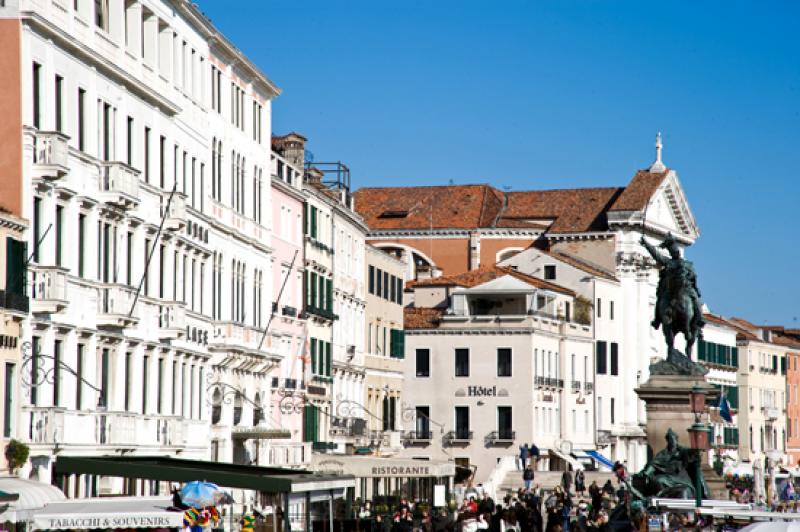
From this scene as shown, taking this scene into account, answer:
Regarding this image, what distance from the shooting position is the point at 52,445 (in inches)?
1604

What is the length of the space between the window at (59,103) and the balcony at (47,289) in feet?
10.8

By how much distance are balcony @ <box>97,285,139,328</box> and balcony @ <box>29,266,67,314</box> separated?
3.68 meters

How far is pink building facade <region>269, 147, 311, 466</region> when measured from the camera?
6706cm

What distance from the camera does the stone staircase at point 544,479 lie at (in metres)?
88.1

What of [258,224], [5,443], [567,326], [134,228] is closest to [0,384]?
[5,443]

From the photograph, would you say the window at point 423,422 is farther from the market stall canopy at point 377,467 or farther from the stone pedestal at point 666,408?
the stone pedestal at point 666,408

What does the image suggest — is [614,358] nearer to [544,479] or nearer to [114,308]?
[544,479]

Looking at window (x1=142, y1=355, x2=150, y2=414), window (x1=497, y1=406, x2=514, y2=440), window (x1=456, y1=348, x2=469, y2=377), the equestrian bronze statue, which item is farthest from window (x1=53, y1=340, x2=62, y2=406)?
window (x1=456, y1=348, x2=469, y2=377)

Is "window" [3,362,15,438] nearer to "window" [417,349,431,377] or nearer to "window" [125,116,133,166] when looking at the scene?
"window" [125,116,133,166]

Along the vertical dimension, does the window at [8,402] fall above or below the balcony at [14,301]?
below

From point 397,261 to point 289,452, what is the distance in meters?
26.8

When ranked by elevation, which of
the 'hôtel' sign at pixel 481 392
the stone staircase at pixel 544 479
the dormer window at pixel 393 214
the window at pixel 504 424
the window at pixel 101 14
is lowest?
the stone staircase at pixel 544 479

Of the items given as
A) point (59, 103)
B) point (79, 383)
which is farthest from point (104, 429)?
point (59, 103)

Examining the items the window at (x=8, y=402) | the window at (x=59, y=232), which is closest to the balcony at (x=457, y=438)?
the window at (x=59, y=232)
